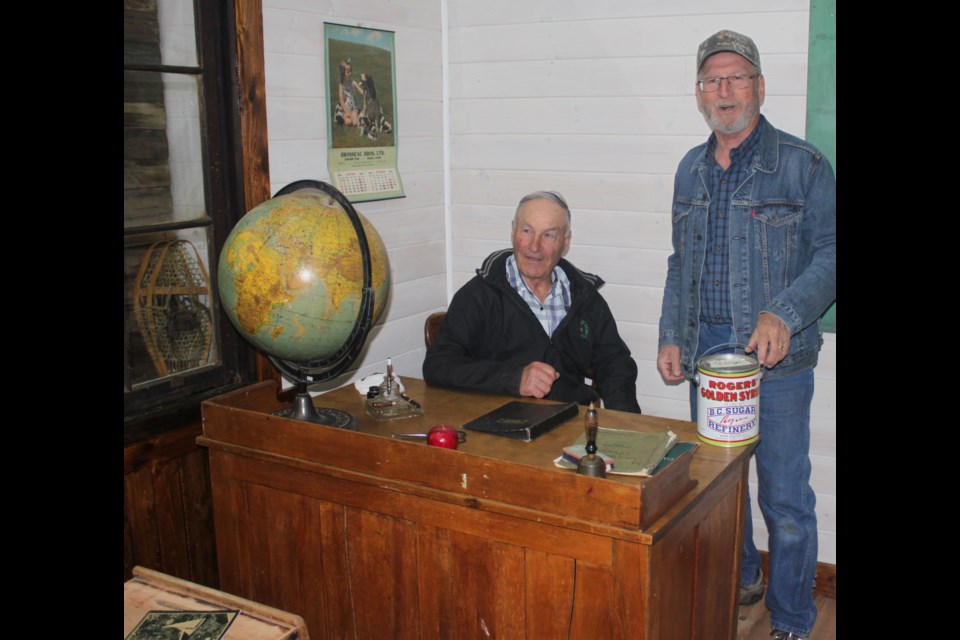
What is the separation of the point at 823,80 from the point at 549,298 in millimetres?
1316

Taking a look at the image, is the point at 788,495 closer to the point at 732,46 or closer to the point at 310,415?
the point at 732,46

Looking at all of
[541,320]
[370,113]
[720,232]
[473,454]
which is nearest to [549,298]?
→ [541,320]

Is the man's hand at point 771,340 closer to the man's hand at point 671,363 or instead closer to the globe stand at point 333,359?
the man's hand at point 671,363

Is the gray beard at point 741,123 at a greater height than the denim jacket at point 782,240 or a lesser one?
greater

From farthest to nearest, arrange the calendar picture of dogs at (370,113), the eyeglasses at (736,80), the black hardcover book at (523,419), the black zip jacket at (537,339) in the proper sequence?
the calendar picture of dogs at (370,113) < the black zip jacket at (537,339) < the eyeglasses at (736,80) < the black hardcover book at (523,419)

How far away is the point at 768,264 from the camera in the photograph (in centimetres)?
325

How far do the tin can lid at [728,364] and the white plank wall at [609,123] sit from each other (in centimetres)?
99

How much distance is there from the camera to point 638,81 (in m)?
3.88

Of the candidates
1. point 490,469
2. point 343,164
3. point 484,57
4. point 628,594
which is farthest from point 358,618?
point 484,57

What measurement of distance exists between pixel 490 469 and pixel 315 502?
67 cm

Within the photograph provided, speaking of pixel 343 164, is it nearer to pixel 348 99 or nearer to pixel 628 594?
pixel 348 99

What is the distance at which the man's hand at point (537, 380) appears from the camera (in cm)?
319

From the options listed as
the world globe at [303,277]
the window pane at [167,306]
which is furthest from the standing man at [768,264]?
the window pane at [167,306]

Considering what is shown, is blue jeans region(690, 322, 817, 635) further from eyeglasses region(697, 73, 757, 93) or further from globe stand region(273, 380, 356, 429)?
globe stand region(273, 380, 356, 429)
